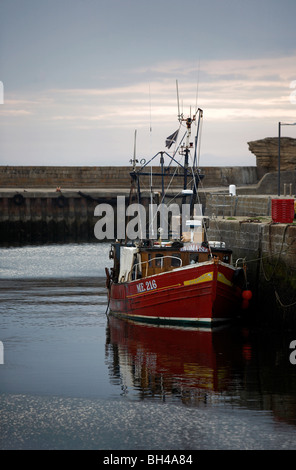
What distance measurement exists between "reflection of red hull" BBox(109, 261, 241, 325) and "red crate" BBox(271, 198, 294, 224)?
6.47 feet

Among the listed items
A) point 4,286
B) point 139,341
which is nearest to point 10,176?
point 4,286

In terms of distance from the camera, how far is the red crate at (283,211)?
2147cm

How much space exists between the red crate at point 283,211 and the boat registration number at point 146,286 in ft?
11.9

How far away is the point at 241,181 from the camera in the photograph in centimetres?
6131

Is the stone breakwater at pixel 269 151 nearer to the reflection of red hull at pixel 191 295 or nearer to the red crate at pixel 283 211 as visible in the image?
the red crate at pixel 283 211

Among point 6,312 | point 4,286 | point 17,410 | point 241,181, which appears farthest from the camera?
point 241,181

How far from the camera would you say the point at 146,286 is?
2184 cm

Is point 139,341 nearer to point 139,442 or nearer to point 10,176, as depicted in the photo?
point 139,442

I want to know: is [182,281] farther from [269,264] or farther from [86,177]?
[86,177]

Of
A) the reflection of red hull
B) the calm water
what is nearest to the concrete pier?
the reflection of red hull

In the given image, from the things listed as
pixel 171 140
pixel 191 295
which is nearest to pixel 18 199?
pixel 171 140

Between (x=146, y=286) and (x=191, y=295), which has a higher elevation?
(x=146, y=286)

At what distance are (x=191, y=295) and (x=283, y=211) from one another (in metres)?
3.30
